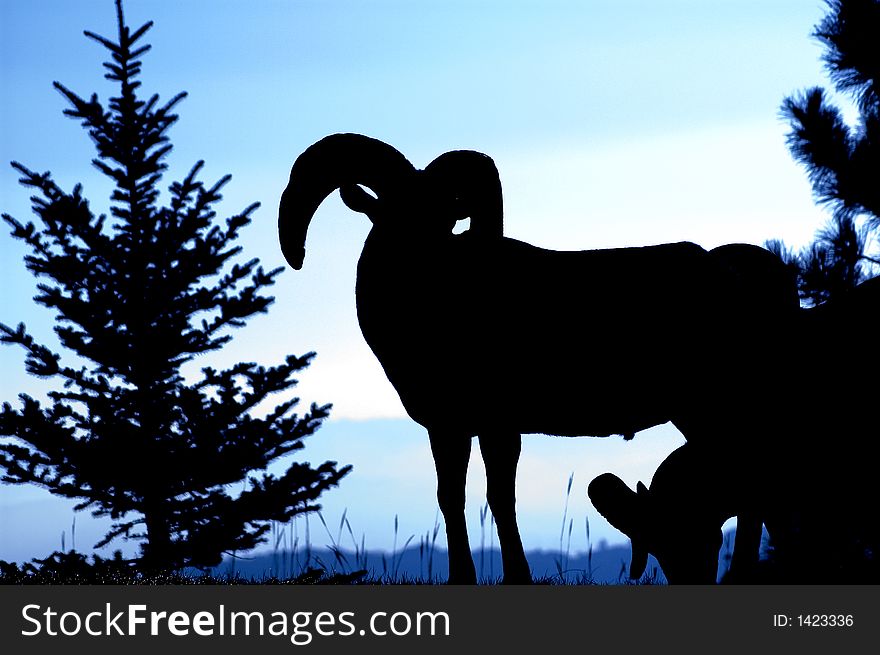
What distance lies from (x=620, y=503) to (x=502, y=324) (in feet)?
5.50

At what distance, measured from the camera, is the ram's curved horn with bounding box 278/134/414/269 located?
7.08m

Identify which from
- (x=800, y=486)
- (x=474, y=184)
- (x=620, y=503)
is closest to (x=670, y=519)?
(x=620, y=503)

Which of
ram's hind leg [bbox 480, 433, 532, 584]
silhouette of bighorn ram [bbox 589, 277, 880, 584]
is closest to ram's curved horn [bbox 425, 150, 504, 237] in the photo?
ram's hind leg [bbox 480, 433, 532, 584]

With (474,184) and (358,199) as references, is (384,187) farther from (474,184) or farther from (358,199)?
(474,184)

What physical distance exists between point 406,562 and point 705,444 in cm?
351

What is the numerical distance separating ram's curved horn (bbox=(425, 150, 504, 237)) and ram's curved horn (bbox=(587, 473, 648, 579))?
2.12 metres

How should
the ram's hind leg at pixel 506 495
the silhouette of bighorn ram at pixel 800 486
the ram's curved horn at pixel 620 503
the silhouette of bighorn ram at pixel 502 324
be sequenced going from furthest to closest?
the silhouette of bighorn ram at pixel 502 324 → the ram's hind leg at pixel 506 495 → the silhouette of bighorn ram at pixel 800 486 → the ram's curved horn at pixel 620 503

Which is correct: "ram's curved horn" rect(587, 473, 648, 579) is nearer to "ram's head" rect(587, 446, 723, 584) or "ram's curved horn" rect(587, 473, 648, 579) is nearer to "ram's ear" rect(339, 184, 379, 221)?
"ram's head" rect(587, 446, 723, 584)

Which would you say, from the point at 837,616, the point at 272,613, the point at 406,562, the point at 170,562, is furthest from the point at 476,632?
the point at 170,562

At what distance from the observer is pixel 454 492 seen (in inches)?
263

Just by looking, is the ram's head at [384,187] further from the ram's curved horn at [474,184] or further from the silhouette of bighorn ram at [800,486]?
the silhouette of bighorn ram at [800,486]

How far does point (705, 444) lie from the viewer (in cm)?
620

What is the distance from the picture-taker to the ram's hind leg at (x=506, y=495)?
6688 mm

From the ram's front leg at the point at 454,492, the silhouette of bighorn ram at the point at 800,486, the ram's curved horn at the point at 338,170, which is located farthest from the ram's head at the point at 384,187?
the silhouette of bighorn ram at the point at 800,486
